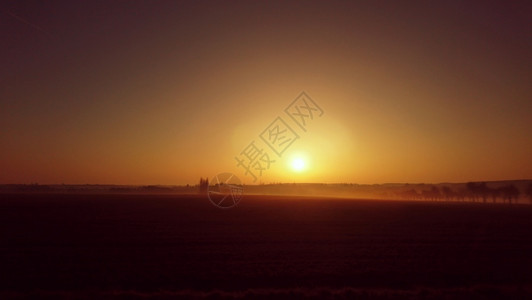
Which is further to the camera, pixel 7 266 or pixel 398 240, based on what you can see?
pixel 398 240

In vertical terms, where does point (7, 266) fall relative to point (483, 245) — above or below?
below

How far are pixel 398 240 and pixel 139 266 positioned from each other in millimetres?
18730

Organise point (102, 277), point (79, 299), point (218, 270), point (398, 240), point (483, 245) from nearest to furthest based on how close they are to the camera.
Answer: point (79, 299) < point (102, 277) < point (218, 270) < point (483, 245) < point (398, 240)

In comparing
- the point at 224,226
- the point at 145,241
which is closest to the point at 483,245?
the point at 224,226

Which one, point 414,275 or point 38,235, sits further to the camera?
point 38,235

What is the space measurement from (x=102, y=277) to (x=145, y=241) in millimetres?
9249

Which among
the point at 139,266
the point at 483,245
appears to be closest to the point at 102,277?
the point at 139,266

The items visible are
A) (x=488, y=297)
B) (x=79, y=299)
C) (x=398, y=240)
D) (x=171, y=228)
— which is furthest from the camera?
(x=171, y=228)

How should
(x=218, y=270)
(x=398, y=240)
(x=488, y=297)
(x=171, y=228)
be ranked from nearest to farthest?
1. (x=488, y=297)
2. (x=218, y=270)
3. (x=398, y=240)
4. (x=171, y=228)

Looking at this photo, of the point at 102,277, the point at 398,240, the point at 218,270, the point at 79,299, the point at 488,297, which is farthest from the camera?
the point at 398,240

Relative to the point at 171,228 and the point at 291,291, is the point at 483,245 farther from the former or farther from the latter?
the point at 171,228

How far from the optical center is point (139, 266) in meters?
16.6

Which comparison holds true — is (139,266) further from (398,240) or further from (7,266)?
(398,240)

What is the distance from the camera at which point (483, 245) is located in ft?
76.0
